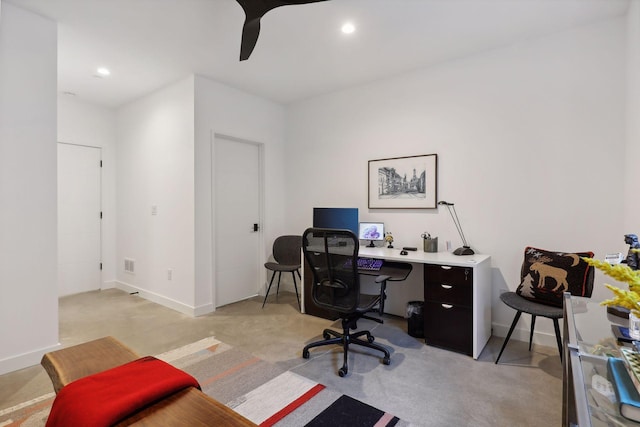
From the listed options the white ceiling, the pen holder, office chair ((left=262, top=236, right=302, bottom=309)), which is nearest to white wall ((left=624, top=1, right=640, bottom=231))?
the white ceiling

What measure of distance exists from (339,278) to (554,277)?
1.65 metres

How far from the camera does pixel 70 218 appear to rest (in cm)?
444

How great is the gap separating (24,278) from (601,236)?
4.67 m

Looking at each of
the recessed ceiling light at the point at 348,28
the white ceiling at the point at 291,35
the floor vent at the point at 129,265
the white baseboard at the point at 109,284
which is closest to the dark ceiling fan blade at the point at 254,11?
the white ceiling at the point at 291,35

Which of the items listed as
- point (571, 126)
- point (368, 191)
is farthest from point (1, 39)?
point (571, 126)

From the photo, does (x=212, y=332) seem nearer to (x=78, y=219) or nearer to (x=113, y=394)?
(x=113, y=394)

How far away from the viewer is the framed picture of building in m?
3.36

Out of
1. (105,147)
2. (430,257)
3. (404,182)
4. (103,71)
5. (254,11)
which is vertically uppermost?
(103,71)

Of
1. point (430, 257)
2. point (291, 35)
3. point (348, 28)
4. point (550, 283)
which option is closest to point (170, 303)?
point (430, 257)

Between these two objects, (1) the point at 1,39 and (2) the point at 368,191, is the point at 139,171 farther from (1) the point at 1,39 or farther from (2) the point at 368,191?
(2) the point at 368,191

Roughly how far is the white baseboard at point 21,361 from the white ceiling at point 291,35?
272cm

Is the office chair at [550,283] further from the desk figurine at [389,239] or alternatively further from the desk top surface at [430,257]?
the desk figurine at [389,239]

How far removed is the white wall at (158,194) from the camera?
366cm

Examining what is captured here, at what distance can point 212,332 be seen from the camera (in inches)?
122
